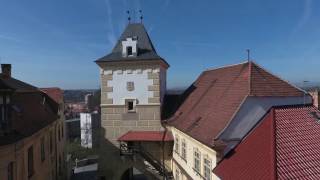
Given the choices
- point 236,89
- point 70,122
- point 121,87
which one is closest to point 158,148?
point 121,87

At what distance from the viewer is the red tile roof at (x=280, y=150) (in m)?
11.8

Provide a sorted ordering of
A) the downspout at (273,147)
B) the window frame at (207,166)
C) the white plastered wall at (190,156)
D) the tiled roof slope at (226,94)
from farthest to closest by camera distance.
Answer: the tiled roof slope at (226,94) < the window frame at (207,166) < the white plastered wall at (190,156) < the downspout at (273,147)

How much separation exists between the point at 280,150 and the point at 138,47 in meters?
15.9

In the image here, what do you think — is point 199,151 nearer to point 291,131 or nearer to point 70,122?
point 291,131

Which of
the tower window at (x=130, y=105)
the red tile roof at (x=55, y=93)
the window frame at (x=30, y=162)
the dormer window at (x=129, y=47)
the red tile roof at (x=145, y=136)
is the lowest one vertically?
the window frame at (x=30, y=162)

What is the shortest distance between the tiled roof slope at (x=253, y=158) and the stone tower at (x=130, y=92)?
11.5 m

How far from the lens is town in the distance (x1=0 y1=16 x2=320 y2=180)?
1325 cm

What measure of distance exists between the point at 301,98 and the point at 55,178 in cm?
2030

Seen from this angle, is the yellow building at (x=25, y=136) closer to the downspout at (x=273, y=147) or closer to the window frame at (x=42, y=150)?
the window frame at (x=42, y=150)

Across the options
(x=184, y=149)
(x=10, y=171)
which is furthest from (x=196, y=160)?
(x=10, y=171)

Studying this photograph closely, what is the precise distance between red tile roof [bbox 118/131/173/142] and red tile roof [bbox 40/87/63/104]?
29.9 feet

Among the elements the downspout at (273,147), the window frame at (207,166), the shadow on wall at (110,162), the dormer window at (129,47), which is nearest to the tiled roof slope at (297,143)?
the downspout at (273,147)

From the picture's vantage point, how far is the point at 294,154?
1238cm

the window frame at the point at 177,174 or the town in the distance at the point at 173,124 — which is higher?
the town in the distance at the point at 173,124
